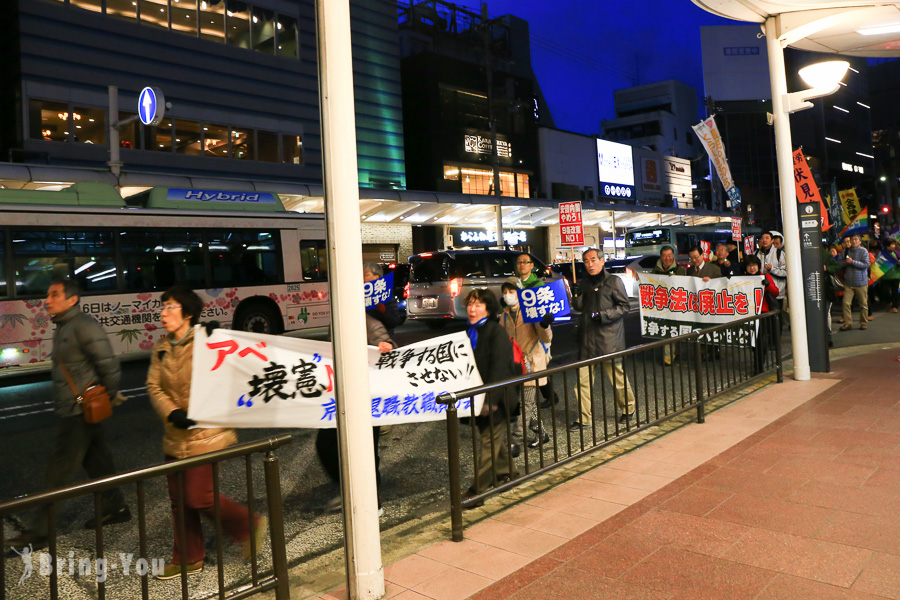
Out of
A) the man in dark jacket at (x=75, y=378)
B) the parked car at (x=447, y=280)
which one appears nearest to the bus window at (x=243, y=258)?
the parked car at (x=447, y=280)

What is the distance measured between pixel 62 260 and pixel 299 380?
10.1 m

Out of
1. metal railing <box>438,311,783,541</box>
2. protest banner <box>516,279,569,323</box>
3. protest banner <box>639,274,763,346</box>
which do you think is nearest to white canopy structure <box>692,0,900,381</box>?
metal railing <box>438,311,783,541</box>

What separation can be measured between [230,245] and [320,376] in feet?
36.2

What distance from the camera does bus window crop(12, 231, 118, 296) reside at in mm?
11516

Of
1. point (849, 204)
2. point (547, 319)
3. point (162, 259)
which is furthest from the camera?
point (849, 204)

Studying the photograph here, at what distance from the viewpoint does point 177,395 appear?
158 inches

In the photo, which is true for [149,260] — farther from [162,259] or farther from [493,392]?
[493,392]

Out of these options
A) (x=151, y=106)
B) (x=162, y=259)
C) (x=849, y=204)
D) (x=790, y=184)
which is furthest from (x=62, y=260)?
(x=849, y=204)

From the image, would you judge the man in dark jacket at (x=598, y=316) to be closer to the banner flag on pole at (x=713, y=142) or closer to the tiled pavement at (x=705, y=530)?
the tiled pavement at (x=705, y=530)

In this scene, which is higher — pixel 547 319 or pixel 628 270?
pixel 628 270

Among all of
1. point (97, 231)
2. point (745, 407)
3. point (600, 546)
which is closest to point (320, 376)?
point (600, 546)

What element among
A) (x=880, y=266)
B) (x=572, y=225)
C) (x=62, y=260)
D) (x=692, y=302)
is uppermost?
(x=572, y=225)

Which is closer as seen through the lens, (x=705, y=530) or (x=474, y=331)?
(x=705, y=530)

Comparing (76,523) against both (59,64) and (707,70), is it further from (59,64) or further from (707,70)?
(707,70)
